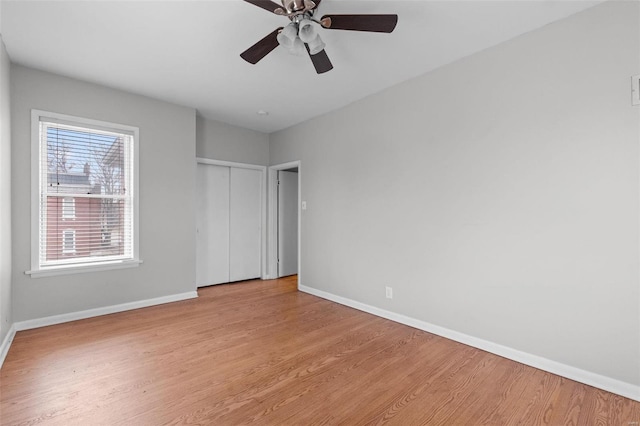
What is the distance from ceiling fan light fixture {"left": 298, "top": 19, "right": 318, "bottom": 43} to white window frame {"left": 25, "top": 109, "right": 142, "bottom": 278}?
2.78 m

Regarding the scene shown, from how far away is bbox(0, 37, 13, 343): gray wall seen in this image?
249cm

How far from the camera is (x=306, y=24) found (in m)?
1.95

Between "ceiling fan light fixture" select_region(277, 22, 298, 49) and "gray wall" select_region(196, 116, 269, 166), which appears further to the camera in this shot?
"gray wall" select_region(196, 116, 269, 166)

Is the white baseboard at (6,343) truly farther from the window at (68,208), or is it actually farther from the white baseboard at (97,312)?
the window at (68,208)

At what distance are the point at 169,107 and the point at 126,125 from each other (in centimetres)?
60

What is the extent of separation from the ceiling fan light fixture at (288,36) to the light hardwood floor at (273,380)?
7.89ft

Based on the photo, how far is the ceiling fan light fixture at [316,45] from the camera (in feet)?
6.72

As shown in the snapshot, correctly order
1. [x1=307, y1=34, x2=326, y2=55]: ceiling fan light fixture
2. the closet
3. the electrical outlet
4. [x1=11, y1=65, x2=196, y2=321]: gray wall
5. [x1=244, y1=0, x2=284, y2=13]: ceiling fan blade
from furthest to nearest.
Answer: the closet → the electrical outlet → [x1=11, y1=65, x2=196, y2=321]: gray wall → [x1=307, y1=34, x2=326, y2=55]: ceiling fan light fixture → [x1=244, y1=0, x2=284, y2=13]: ceiling fan blade

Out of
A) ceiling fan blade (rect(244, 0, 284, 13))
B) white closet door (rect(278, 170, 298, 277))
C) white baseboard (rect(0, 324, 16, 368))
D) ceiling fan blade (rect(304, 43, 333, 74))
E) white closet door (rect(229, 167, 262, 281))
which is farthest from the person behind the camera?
white closet door (rect(278, 170, 298, 277))

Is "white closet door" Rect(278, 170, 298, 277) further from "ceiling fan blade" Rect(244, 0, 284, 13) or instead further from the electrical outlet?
"ceiling fan blade" Rect(244, 0, 284, 13)

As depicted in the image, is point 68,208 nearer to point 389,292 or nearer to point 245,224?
point 245,224

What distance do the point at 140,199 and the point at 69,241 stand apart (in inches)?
33.1

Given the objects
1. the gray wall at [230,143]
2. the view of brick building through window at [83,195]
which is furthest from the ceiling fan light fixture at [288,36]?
the gray wall at [230,143]

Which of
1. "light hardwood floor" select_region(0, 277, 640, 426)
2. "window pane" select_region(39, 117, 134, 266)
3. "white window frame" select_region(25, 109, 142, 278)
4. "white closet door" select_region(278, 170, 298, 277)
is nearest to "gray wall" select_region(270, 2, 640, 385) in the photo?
"light hardwood floor" select_region(0, 277, 640, 426)
